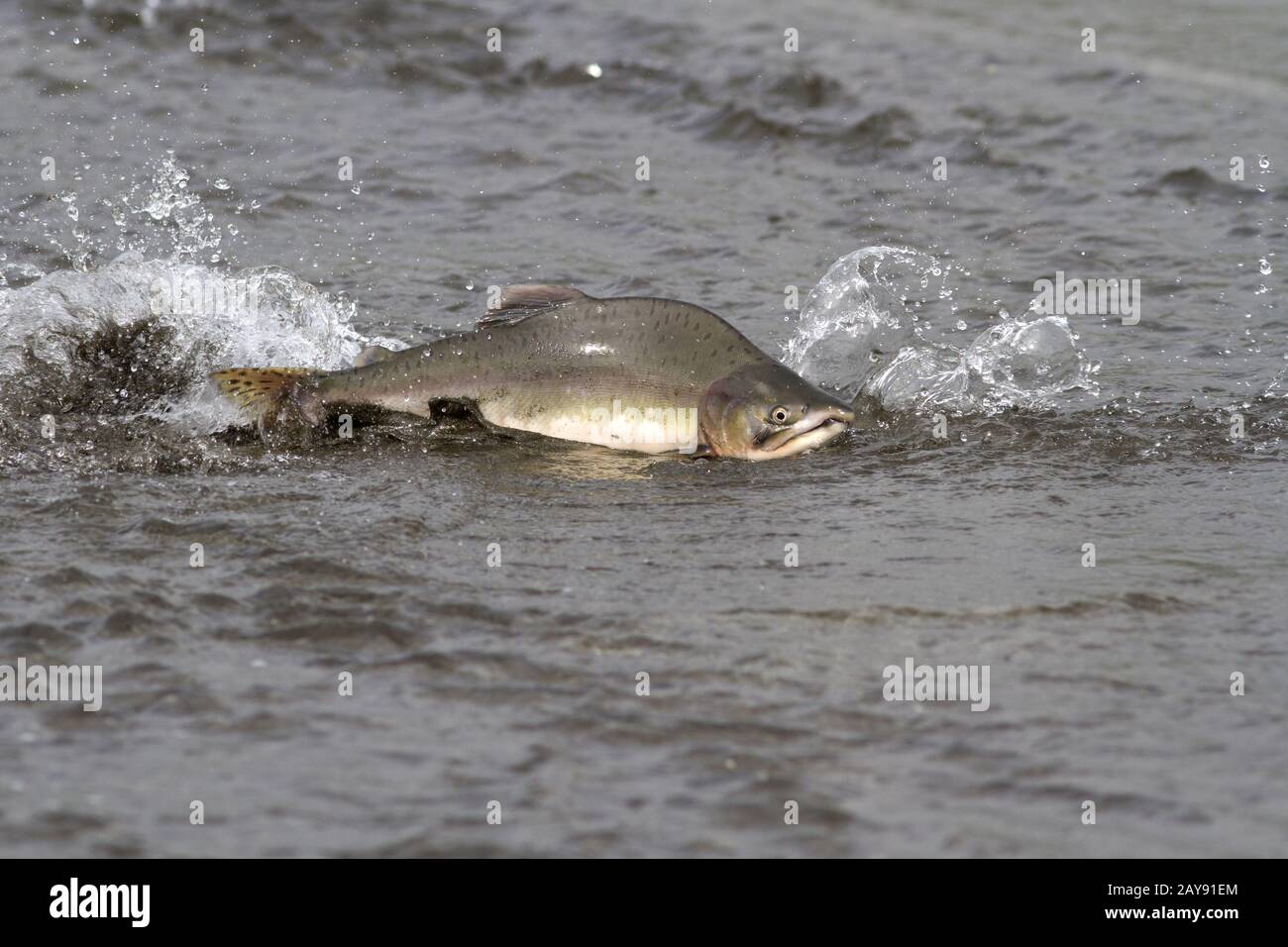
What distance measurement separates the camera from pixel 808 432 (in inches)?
257

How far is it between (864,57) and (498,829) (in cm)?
1138

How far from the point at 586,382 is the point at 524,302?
0.43 m

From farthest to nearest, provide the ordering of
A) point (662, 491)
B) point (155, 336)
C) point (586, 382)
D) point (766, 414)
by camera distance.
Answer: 1. point (155, 336)
2. point (586, 382)
3. point (766, 414)
4. point (662, 491)

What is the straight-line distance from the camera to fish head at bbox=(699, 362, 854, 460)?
6.48m

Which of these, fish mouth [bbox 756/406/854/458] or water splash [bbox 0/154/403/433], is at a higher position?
water splash [bbox 0/154/403/433]

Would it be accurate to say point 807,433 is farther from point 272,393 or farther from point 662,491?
point 272,393

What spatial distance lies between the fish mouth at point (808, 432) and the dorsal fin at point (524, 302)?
3.18 feet

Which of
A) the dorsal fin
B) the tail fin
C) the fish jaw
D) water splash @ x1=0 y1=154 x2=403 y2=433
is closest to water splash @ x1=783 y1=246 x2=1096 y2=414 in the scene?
the fish jaw

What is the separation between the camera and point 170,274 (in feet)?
26.2

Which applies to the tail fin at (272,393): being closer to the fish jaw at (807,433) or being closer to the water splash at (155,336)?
the water splash at (155,336)

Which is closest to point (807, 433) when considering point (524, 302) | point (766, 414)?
point (766, 414)

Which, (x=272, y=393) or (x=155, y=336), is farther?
(x=155, y=336)

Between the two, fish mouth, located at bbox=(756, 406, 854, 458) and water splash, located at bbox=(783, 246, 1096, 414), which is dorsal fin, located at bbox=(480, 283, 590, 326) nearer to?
fish mouth, located at bbox=(756, 406, 854, 458)

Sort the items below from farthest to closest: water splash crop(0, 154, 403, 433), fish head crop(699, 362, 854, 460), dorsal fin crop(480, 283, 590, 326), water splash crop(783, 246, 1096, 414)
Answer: water splash crop(783, 246, 1096, 414)
water splash crop(0, 154, 403, 433)
dorsal fin crop(480, 283, 590, 326)
fish head crop(699, 362, 854, 460)
